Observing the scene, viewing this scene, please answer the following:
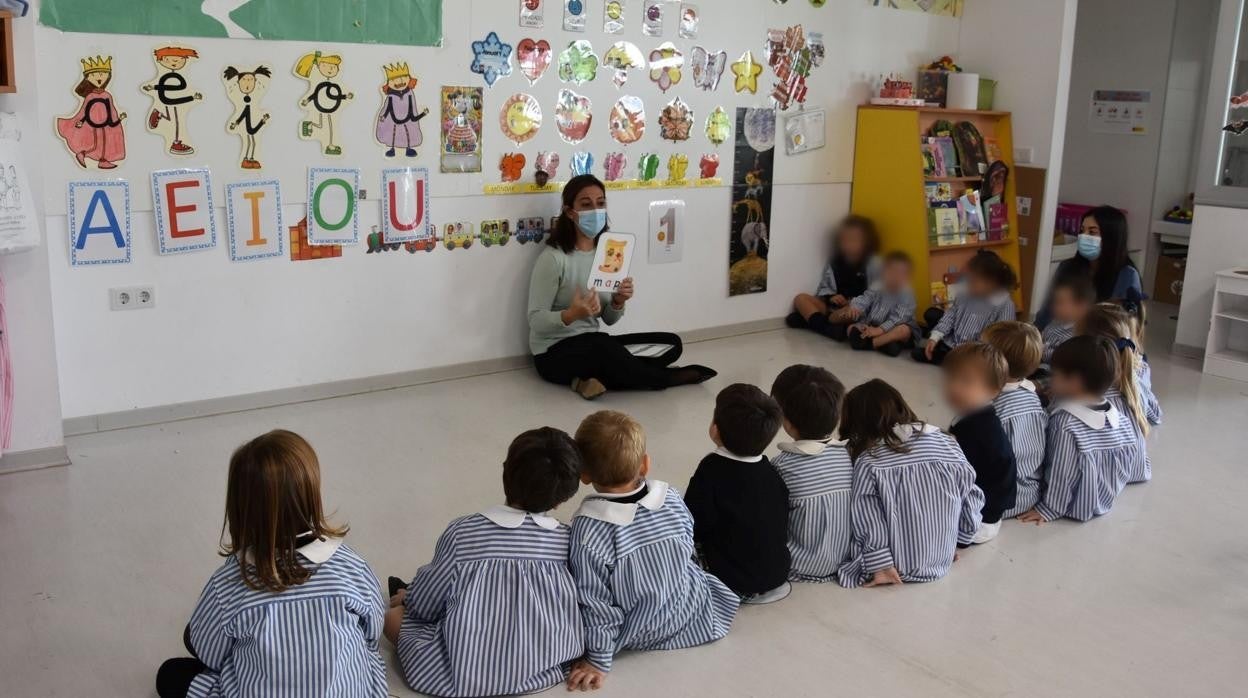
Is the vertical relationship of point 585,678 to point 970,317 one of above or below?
below

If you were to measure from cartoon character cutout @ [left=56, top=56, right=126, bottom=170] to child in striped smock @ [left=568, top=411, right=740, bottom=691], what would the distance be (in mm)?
2572

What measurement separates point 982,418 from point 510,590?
1700mm

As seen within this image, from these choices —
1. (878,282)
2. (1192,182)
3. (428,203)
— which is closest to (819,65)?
(878,282)

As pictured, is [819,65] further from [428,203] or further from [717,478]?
[717,478]

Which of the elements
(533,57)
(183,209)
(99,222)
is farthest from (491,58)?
(99,222)

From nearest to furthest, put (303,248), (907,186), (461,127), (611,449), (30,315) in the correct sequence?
(611,449), (30,315), (303,248), (461,127), (907,186)

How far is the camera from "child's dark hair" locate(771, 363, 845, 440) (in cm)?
308

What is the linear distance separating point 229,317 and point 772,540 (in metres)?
2.73

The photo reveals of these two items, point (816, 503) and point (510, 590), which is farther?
point (816, 503)

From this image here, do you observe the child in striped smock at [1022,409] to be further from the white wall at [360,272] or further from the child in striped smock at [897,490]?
the white wall at [360,272]

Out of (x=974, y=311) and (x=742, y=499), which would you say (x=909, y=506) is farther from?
(x=974, y=311)

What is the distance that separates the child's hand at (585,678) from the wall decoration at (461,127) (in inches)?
118

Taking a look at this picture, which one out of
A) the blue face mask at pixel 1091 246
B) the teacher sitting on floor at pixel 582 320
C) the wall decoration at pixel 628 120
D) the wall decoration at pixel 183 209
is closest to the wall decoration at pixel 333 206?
Result: the wall decoration at pixel 183 209

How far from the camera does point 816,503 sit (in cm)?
312
